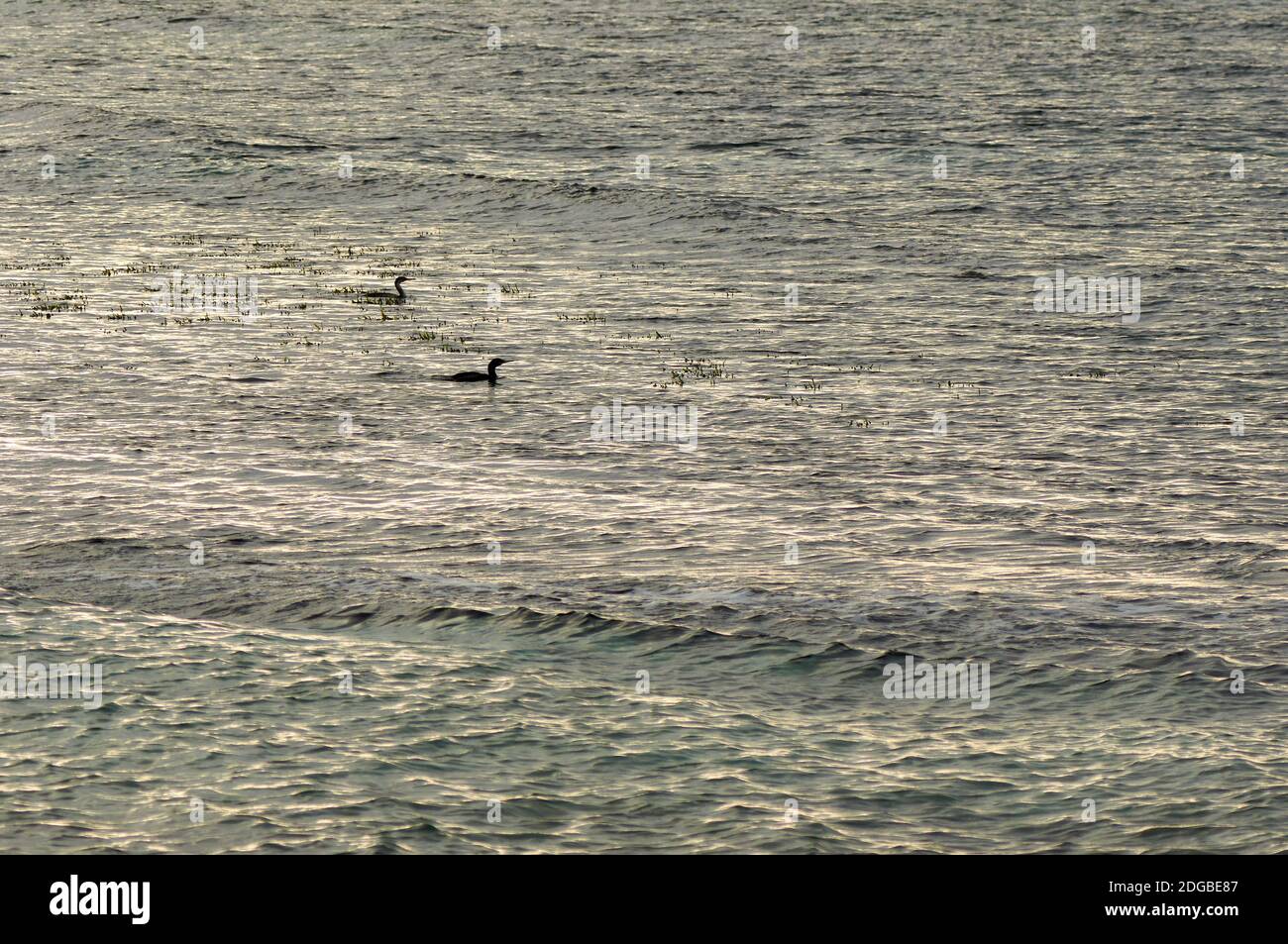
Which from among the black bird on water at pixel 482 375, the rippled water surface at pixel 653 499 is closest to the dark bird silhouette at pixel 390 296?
the rippled water surface at pixel 653 499

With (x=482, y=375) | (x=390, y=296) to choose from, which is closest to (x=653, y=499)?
(x=482, y=375)

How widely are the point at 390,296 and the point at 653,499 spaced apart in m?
13.3

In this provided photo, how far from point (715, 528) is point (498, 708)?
4665mm

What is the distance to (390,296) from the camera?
3167cm

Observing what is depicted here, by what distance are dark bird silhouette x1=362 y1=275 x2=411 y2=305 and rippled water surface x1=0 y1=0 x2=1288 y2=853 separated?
32 cm

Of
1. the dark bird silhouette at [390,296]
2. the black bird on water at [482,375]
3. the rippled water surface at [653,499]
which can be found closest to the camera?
the rippled water surface at [653,499]

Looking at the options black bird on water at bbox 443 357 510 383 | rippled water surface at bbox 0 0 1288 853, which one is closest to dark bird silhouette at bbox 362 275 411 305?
rippled water surface at bbox 0 0 1288 853

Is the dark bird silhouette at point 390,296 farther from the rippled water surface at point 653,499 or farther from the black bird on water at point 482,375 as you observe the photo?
the black bird on water at point 482,375

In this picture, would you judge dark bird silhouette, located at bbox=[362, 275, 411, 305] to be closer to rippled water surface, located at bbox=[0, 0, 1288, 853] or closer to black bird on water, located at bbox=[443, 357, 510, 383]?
rippled water surface, located at bbox=[0, 0, 1288, 853]

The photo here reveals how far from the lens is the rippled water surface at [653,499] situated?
1323cm

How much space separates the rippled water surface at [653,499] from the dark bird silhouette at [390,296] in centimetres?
32

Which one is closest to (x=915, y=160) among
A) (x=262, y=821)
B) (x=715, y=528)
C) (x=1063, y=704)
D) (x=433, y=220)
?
(x=433, y=220)
